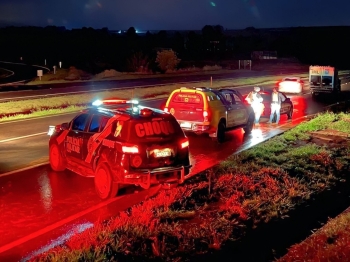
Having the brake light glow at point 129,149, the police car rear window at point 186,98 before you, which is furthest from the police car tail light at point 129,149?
the police car rear window at point 186,98

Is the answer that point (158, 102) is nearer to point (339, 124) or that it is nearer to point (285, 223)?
point (339, 124)

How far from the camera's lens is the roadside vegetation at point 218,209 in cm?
677

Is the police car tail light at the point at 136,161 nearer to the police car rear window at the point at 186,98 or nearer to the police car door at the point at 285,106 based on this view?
the police car rear window at the point at 186,98

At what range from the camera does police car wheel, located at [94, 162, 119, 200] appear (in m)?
9.43

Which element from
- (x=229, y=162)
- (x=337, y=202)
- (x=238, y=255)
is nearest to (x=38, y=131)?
(x=229, y=162)

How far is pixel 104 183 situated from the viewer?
955 cm

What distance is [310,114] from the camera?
79.4ft

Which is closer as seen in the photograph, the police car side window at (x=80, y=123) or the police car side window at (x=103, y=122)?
the police car side window at (x=103, y=122)

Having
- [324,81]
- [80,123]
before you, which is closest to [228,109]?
[80,123]

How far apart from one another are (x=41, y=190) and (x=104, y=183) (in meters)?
1.40

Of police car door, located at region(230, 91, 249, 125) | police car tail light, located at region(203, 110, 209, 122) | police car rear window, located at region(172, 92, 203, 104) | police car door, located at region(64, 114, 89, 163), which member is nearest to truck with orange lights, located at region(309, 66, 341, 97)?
police car door, located at region(230, 91, 249, 125)

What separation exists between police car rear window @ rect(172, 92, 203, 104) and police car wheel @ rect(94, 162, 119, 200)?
20.7ft

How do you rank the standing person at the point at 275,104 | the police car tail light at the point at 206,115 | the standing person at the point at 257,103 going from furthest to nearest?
1. the standing person at the point at 275,104
2. the standing person at the point at 257,103
3. the police car tail light at the point at 206,115

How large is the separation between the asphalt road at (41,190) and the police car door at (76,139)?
56 cm
